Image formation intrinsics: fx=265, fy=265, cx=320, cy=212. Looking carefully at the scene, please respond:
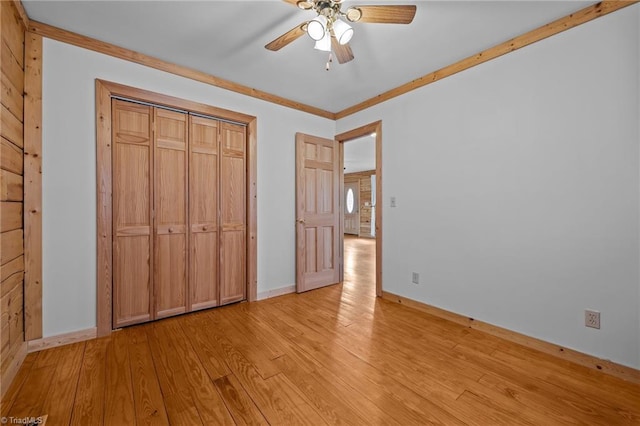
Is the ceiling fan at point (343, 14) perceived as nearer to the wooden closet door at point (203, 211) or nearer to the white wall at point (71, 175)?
the wooden closet door at point (203, 211)

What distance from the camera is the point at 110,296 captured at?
231 centimetres

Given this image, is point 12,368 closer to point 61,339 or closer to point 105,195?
point 61,339

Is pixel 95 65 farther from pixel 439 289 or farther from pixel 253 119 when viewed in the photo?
pixel 439 289

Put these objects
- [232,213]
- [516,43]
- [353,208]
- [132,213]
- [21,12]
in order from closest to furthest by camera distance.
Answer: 1. [21,12]
2. [516,43]
3. [132,213]
4. [232,213]
5. [353,208]

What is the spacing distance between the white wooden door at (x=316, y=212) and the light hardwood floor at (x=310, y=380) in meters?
1.16

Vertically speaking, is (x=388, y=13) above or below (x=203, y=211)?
above

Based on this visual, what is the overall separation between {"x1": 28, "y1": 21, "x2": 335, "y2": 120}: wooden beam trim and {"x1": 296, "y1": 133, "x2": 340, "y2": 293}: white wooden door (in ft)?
1.93

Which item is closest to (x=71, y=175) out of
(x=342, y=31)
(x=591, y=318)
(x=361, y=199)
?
(x=342, y=31)

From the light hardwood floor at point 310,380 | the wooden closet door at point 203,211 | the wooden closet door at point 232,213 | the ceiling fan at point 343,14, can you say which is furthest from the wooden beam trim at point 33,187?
the ceiling fan at point 343,14

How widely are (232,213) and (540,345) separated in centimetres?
314

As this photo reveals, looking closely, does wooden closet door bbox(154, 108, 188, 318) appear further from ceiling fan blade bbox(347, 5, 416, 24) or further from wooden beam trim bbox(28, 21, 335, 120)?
ceiling fan blade bbox(347, 5, 416, 24)

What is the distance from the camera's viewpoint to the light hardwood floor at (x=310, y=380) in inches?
56.8

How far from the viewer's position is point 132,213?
8.13 ft

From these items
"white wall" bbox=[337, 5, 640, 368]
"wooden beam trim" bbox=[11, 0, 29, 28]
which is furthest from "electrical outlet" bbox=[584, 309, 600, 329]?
"wooden beam trim" bbox=[11, 0, 29, 28]
